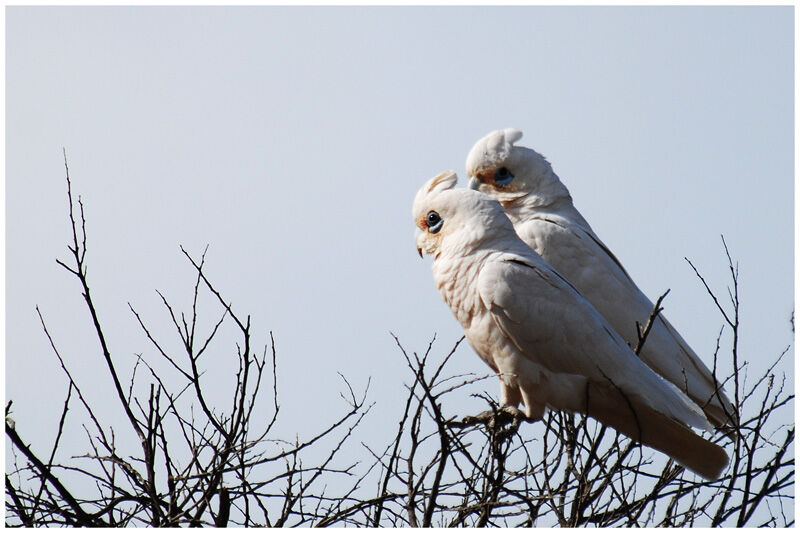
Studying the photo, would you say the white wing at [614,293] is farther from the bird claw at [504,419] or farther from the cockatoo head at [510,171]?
the bird claw at [504,419]

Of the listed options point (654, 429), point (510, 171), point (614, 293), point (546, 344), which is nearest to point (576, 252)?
point (614, 293)

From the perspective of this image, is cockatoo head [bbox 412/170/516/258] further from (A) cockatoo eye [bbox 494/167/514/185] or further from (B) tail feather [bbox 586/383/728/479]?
(A) cockatoo eye [bbox 494/167/514/185]

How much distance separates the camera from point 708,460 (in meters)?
3.71

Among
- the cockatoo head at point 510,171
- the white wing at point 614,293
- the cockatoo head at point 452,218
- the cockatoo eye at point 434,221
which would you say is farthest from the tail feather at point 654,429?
the cockatoo head at point 510,171

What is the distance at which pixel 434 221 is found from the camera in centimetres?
431

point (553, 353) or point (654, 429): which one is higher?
point (553, 353)

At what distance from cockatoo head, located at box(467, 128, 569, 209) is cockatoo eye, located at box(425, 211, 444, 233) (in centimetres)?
112

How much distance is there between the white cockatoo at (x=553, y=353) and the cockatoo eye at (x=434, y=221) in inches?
9.2

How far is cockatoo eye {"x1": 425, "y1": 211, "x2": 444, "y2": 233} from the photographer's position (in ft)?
14.1

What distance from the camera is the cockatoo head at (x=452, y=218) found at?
408cm

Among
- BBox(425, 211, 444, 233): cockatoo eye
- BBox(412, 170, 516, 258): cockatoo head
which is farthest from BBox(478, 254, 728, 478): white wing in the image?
BBox(425, 211, 444, 233): cockatoo eye

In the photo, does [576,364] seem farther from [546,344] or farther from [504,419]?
[504,419]

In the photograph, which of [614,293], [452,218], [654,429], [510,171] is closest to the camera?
[654,429]

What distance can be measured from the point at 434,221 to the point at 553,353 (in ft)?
2.91
